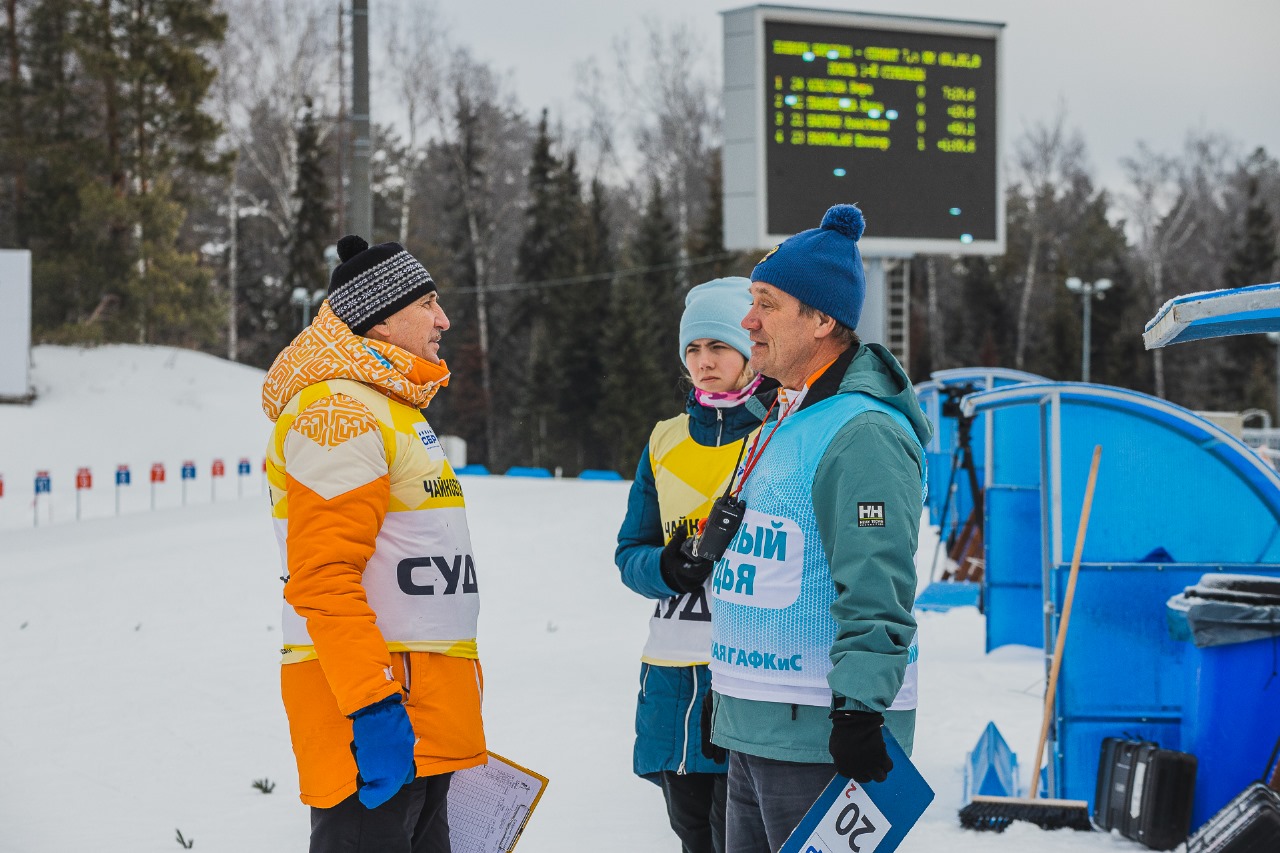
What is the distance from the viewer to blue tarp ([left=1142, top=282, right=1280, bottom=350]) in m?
3.60

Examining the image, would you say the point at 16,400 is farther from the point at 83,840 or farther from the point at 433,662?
the point at 433,662

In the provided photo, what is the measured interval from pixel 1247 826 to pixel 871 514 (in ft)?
8.19

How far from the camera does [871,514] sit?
2.40 m

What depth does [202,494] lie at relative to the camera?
2414cm

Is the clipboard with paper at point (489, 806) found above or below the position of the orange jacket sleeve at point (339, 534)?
below

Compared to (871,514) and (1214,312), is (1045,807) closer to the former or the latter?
(1214,312)

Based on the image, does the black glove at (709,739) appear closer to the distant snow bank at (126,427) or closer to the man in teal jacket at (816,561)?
the man in teal jacket at (816,561)

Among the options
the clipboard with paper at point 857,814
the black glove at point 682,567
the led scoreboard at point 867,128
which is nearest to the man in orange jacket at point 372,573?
the black glove at point 682,567

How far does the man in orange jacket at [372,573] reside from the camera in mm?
2600

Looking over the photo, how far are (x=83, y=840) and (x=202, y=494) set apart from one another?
66.8 feet

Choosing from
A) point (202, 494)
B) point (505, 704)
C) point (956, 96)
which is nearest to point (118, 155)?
point (202, 494)

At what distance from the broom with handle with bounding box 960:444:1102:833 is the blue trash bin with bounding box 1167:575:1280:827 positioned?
0.53m

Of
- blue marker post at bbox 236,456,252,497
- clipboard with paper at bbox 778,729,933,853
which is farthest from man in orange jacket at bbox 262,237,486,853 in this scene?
blue marker post at bbox 236,456,252,497

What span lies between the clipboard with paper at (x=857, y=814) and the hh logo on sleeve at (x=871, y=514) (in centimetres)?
39
